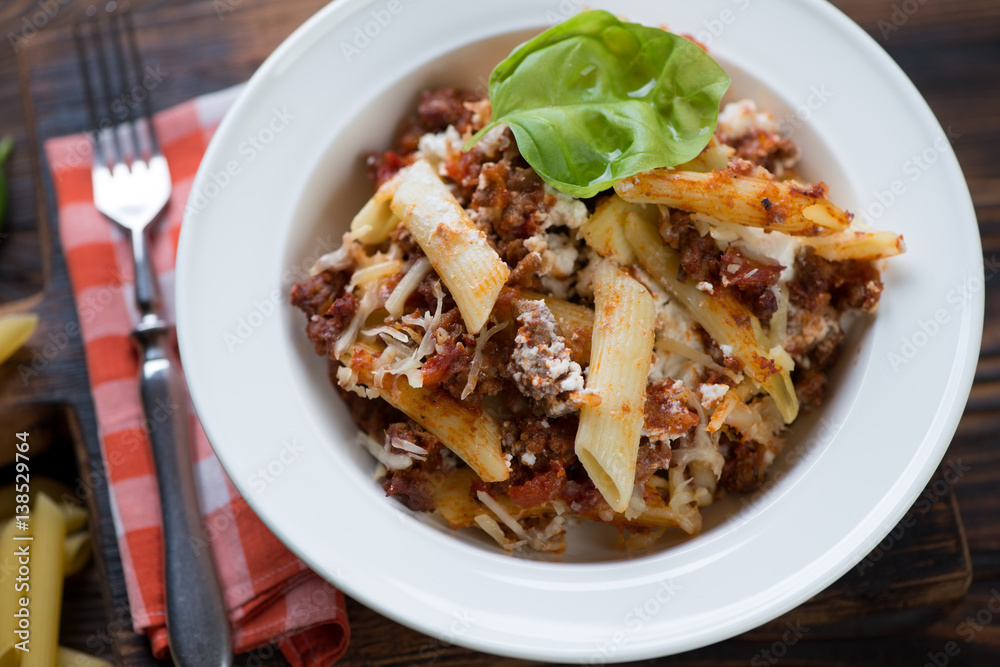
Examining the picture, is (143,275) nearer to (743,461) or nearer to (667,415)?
(667,415)

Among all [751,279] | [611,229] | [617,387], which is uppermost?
[611,229]

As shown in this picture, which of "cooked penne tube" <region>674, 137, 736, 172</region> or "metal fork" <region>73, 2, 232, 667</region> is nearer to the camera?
"cooked penne tube" <region>674, 137, 736, 172</region>

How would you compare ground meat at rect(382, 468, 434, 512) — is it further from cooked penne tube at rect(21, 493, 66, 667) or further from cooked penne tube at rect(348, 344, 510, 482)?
cooked penne tube at rect(21, 493, 66, 667)

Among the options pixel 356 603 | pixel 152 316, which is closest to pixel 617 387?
pixel 356 603

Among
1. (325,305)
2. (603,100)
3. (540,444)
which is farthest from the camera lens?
(325,305)

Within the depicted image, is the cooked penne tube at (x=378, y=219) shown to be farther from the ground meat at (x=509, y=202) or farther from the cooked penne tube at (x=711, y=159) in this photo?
the cooked penne tube at (x=711, y=159)

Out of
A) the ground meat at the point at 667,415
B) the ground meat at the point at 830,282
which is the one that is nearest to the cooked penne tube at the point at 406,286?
the ground meat at the point at 667,415

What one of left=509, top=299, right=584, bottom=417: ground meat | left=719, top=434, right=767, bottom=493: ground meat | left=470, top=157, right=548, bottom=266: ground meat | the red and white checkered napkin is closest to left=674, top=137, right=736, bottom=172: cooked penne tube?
left=470, top=157, right=548, bottom=266: ground meat
